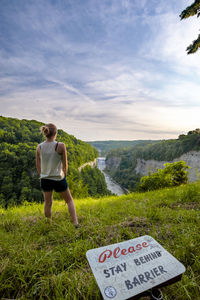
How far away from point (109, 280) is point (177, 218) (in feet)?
7.92

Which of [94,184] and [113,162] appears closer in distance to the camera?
[94,184]

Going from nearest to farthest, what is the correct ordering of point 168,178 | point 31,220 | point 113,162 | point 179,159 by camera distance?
point 31,220, point 168,178, point 179,159, point 113,162

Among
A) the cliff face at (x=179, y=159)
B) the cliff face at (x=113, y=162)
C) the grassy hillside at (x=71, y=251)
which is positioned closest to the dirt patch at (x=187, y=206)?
the grassy hillside at (x=71, y=251)

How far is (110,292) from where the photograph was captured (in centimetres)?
84

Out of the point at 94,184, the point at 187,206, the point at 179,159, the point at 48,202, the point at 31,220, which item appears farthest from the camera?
the point at 179,159

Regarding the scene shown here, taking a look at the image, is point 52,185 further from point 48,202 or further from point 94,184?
point 94,184

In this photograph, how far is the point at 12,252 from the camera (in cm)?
189

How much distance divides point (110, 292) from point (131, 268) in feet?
0.71

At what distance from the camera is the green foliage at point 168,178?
362 inches

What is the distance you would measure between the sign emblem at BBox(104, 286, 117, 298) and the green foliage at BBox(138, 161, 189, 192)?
9107mm

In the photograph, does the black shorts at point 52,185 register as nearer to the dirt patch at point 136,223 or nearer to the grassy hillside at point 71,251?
the grassy hillside at point 71,251

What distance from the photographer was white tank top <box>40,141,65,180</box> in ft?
8.79

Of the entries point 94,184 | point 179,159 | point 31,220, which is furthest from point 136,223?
point 179,159

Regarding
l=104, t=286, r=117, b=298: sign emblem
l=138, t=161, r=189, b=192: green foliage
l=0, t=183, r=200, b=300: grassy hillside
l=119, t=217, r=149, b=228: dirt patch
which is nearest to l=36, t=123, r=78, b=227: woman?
l=0, t=183, r=200, b=300: grassy hillside
